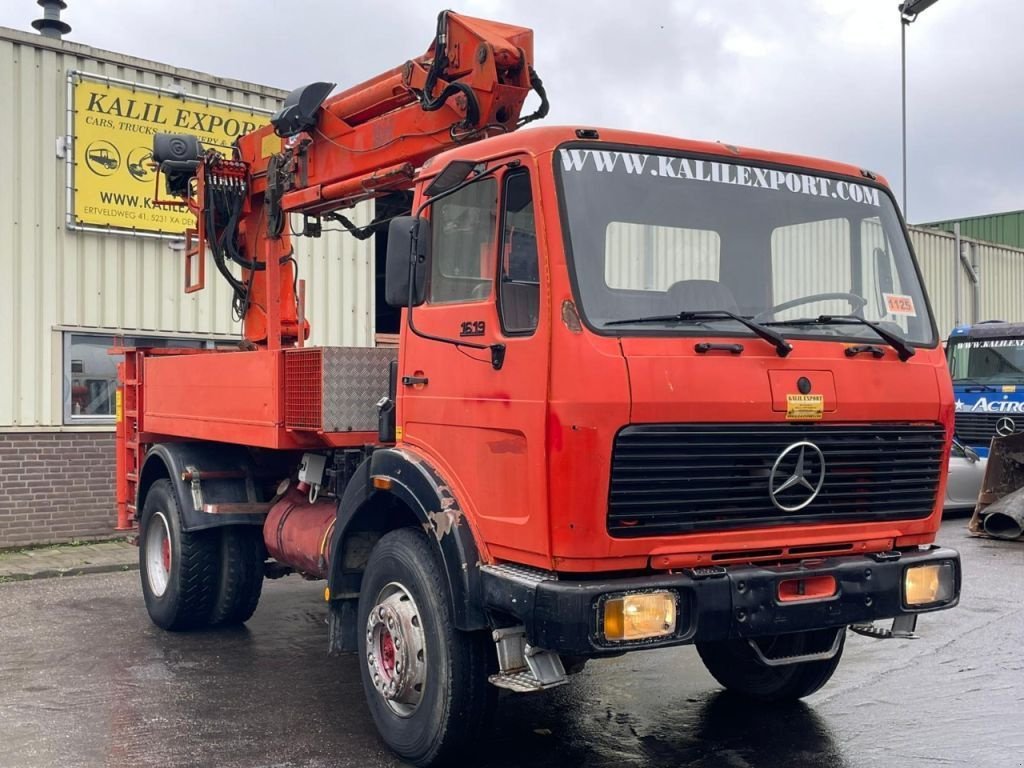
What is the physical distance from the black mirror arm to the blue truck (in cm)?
1170

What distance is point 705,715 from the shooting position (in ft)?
18.8

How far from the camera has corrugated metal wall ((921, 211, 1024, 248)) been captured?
30000 millimetres

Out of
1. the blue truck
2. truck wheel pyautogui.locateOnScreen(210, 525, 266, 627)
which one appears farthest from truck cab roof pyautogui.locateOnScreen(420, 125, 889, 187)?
the blue truck

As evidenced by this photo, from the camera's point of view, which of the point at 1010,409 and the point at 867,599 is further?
the point at 1010,409

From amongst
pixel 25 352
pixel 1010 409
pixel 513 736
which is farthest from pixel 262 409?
pixel 1010 409

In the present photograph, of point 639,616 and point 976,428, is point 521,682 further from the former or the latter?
point 976,428

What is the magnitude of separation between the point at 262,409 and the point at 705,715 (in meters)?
2.98

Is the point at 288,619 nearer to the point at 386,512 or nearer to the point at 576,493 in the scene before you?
the point at 386,512

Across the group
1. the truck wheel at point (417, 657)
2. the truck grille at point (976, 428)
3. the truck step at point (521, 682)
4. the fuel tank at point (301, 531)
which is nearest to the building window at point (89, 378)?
the fuel tank at point (301, 531)

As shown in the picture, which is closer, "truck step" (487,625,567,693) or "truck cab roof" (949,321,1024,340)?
"truck step" (487,625,567,693)

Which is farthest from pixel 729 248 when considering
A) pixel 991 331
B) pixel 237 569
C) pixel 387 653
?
pixel 991 331

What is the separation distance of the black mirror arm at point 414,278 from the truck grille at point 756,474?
26.4 inches

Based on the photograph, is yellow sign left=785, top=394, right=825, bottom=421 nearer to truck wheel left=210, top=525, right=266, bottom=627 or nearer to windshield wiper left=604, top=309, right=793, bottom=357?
windshield wiper left=604, top=309, right=793, bottom=357

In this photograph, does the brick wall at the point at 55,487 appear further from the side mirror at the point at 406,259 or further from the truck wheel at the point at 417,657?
the side mirror at the point at 406,259
